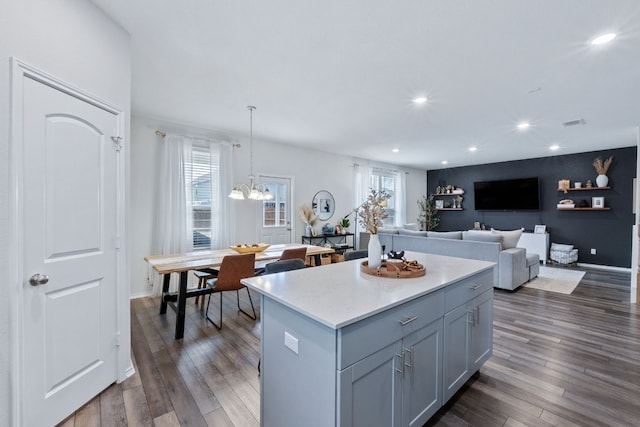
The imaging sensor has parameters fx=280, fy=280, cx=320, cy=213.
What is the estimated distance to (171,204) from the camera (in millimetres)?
4262

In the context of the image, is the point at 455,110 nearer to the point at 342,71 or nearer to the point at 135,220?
the point at 342,71

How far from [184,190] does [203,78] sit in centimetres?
199

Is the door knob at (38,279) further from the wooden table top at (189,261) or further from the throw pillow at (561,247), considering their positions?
the throw pillow at (561,247)

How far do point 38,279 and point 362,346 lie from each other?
6.02ft

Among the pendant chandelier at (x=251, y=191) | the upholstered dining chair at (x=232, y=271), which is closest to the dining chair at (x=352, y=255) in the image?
the upholstered dining chair at (x=232, y=271)

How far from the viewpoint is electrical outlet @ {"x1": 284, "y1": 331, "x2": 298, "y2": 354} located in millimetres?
1343

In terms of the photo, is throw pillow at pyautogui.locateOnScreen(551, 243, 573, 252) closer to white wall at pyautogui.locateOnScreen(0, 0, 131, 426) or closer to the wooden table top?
the wooden table top

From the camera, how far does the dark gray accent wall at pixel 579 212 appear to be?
5.96m

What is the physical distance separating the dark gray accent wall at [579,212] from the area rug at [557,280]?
114 centimetres

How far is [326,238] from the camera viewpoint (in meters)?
6.37

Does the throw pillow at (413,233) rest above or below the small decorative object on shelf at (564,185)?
below

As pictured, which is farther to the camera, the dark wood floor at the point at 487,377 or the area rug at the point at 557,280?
the area rug at the point at 557,280

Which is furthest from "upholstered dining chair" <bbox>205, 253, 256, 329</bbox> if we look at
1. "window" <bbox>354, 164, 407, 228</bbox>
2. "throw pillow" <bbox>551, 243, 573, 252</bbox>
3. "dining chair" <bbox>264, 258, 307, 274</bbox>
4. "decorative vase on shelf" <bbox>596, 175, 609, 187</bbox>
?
"decorative vase on shelf" <bbox>596, 175, 609, 187</bbox>

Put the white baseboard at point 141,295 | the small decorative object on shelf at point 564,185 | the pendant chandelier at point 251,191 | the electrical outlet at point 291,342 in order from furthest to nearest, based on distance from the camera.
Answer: the small decorative object on shelf at point 564,185, the white baseboard at point 141,295, the pendant chandelier at point 251,191, the electrical outlet at point 291,342
